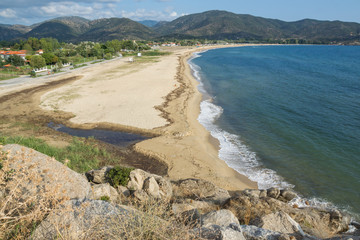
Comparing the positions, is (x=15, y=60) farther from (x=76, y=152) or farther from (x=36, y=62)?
(x=76, y=152)

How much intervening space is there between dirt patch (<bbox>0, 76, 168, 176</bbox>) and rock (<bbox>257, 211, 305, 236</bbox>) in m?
8.28

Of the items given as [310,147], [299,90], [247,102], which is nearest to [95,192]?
[310,147]

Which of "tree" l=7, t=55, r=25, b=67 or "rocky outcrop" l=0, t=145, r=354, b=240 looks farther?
"tree" l=7, t=55, r=25, b=67

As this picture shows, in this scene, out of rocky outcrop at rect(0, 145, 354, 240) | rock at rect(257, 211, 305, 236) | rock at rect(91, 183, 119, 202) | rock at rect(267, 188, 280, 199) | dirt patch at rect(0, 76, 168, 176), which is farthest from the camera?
dirt patch at rect(0, 76, 168, 176)

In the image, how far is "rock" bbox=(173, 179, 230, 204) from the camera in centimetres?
1129

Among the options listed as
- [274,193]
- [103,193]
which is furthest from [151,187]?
[274,193]

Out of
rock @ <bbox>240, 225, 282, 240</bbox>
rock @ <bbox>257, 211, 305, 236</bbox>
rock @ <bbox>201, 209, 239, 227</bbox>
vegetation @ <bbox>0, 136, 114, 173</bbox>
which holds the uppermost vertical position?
rock @ <bbox>240, 225, 282, 240</bbox>

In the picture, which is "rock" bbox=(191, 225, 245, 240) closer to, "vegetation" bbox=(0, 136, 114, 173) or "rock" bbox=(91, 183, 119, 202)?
"rock" bbox=(91, 183, 119, 202)

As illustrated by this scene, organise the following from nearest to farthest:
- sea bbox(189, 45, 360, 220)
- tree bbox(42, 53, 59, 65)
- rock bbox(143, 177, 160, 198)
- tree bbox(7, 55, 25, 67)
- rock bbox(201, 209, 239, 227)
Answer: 1. rock bbox(201, 209, 239, 227)
2. rock bbox(143, 177, 160, 198)
3. sea bbox(189, 45, 360, 220)
4. tree bbox(7, 55, 25, 67)
5. tree bbox(42, 53, 59, 65)

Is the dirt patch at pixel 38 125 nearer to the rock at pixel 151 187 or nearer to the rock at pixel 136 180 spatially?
the rock at pixel 136 180

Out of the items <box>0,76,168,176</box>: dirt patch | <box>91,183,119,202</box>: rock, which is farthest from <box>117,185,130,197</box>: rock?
<box>0,76,168,176</box>: dirt patch

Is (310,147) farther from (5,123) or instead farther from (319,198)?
(5,123)

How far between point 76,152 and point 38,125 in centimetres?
928

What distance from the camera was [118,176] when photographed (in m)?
11.4
